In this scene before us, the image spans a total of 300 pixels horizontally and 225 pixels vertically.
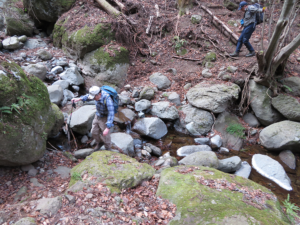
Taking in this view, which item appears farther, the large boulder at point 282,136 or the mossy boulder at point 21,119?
the large boulder at point 282,136

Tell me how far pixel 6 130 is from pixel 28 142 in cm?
51

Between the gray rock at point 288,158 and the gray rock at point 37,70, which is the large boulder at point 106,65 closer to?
the gray rock at point 37,70

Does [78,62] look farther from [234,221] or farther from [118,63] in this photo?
[234,221]

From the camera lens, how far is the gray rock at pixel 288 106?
672 centimetres

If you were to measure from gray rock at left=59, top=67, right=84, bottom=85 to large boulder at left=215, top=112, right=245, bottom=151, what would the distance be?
5.94 metres

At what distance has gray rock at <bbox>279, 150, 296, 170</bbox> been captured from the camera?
5853mm

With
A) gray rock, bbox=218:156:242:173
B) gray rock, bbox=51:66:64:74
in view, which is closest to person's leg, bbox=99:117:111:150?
gray rock, bbox=218:156:242:173

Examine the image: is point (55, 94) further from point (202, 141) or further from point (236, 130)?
point (236, 130)

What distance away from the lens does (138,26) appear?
10328 millimetres

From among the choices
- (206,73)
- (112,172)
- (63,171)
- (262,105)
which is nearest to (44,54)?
(63,171)

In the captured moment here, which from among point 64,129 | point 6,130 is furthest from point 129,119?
point 6,130

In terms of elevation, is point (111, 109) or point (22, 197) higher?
point (111, 109)

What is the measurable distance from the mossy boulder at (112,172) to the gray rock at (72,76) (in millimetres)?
4880

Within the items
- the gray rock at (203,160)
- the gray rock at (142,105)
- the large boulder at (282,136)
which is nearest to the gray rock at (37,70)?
the gray rock at (142,105)
